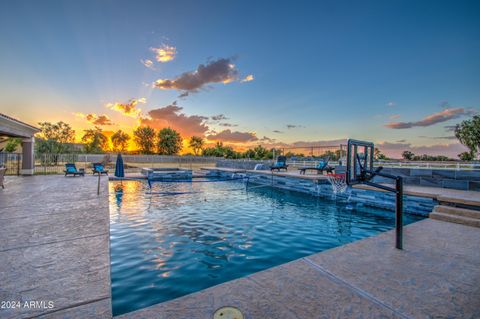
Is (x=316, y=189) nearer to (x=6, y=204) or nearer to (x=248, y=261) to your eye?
(x=248, y=261)

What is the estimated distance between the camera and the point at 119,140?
66562 millimetres

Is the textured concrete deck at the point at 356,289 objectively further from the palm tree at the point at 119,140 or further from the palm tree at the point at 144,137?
the palm tree at the point at 119,140

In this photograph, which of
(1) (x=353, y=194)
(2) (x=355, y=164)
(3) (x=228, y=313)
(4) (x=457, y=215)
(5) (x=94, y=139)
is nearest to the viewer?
(3) (x=228, y=313)

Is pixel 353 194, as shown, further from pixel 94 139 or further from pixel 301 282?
pixel 94 139

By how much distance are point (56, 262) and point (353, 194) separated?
9461 mm

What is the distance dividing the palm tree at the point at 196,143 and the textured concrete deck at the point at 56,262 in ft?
207

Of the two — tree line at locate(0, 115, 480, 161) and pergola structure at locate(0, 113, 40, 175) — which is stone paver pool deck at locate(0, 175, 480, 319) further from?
tree line at locate(0, 115, 480, 161)

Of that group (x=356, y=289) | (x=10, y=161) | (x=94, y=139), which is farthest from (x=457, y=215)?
(x=94, y=139)

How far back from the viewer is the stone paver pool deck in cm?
185

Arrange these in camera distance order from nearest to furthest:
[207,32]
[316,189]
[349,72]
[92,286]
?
[92,286]
[316,189]
[207,32]
[349,72]

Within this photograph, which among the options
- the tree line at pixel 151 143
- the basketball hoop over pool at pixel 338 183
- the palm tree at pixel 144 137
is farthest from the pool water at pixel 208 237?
the palm tree at pixel 144 137

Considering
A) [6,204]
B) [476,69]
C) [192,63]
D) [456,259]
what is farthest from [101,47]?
[476,69]

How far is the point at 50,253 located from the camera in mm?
3111

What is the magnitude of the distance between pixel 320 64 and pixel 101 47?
1372cm
